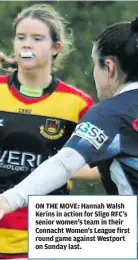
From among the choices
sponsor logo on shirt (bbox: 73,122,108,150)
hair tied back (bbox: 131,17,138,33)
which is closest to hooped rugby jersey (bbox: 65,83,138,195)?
sponsor logo on shirt (bbox: 73,122,108,150)

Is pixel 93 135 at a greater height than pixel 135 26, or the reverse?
pixel 135 26

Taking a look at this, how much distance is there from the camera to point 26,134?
3701 mm

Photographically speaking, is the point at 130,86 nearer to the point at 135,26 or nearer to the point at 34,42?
the point at 135,26

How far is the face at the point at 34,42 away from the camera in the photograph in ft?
12.3

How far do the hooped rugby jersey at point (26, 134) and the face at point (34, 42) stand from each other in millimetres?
106

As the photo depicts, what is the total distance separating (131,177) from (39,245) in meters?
0.39

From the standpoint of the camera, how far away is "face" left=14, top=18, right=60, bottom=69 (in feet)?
12.3

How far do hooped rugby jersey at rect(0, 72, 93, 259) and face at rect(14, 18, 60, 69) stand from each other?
11 cm

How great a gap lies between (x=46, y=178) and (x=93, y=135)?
0.17 m

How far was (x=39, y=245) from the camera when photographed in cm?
289

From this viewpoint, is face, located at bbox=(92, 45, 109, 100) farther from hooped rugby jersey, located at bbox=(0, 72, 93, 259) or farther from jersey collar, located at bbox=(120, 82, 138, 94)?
hooped rugby jersey, located at bbox=(0, 72, 93, 259)

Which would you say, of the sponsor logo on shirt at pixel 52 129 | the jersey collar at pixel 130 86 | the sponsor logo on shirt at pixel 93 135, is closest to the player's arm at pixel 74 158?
the sponsor logo on shirt at pixel 93 135

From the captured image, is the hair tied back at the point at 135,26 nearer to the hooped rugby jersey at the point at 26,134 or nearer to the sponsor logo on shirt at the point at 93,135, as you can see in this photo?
the sponsor logo on shirt at the point at 93,135

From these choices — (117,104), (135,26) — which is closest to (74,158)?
(117,104)
